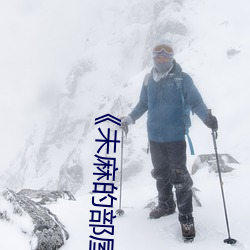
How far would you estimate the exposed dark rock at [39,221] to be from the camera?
461 centimetres

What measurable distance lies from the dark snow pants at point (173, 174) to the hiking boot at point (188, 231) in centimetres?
15

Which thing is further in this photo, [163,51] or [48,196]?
[48,196]

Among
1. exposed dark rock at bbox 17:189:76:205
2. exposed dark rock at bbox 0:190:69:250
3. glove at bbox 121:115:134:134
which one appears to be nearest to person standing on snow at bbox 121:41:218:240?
glove at bbox 121:115:134:134

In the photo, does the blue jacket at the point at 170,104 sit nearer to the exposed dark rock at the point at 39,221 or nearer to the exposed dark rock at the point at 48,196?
the exposed dark rock at the point at 39,221

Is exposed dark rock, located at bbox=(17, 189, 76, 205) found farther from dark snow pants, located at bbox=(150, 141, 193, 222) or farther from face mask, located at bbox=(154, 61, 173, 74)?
face mask, located at bbox=(154, 61, 173, 74)

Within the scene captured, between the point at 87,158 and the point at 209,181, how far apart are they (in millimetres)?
106882

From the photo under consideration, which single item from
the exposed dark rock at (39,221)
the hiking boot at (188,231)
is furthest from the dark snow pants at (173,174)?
the exposed dark rock at (39,221)

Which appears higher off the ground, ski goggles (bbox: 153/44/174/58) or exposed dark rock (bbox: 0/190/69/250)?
ski goggles (bbox: 153/44/174/58)

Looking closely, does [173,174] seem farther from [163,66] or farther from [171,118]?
[163,66]

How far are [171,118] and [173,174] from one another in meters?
0.87

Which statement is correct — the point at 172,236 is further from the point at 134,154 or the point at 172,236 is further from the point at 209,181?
the point at 134,154

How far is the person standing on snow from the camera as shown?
18.5 feet

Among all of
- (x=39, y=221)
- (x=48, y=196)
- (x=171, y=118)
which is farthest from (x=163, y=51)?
(x=48, y=196)

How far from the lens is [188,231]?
538 cm
